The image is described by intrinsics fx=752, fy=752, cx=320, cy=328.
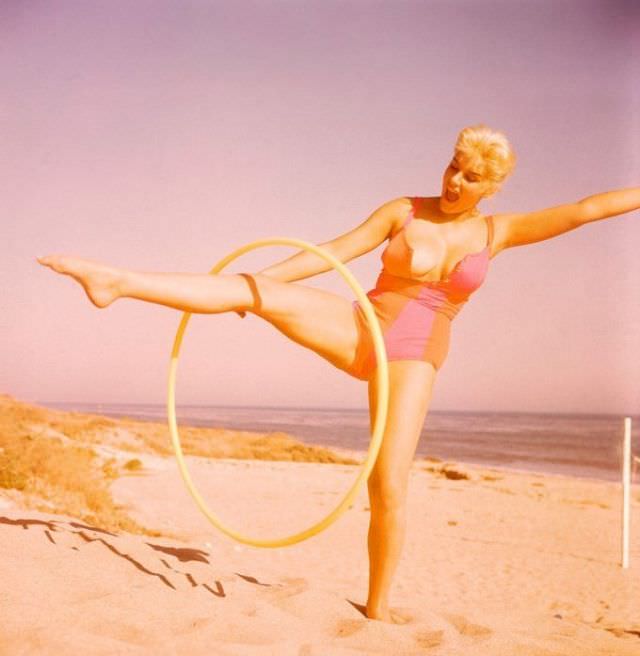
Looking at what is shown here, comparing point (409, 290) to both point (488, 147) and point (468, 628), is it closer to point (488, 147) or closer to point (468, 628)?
point (488, 147)

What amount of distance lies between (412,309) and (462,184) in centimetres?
61

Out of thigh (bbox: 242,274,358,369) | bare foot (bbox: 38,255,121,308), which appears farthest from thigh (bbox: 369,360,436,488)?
bare foot (bbox: 38,255,121,308)

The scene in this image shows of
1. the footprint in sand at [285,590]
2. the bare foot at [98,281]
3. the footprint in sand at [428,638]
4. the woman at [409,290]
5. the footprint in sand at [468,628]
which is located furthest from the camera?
the footprint in sand at [285,590]

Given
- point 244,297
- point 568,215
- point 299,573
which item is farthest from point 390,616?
point 299,573

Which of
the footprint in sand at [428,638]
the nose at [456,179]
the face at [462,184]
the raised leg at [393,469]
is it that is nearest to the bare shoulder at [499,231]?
the face at [462,184]

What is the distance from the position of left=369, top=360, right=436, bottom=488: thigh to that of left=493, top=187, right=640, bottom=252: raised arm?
759mm

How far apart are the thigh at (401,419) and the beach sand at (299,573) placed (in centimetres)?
67

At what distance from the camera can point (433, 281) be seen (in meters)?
3.49

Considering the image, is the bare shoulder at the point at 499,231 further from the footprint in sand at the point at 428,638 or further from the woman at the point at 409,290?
the footprint in sand at the point at 428,638

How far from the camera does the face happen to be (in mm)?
3342

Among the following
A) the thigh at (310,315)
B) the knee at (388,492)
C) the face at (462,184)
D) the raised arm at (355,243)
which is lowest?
the knee at (388,492)

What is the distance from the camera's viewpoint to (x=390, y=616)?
11.7 ft

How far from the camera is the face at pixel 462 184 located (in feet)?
11.0

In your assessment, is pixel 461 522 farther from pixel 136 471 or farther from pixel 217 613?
pixel 217 613
